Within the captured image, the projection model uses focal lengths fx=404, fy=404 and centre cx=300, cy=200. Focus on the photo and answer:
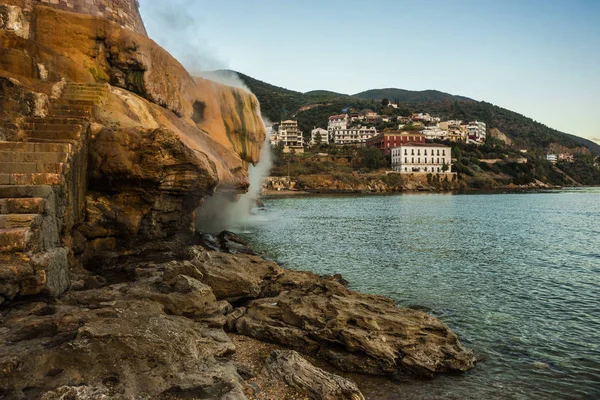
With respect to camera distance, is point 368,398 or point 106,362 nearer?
point 106,362

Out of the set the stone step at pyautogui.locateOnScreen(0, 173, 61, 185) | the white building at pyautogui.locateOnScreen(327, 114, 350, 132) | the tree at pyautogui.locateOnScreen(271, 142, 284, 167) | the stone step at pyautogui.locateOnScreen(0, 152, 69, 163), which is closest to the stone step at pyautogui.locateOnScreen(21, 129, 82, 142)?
the stone step at pyautogui.locateOnScreen(0, 152, 69, 163)

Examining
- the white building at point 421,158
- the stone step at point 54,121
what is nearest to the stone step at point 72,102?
the stone step at point 54,121

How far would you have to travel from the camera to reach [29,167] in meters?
12.0

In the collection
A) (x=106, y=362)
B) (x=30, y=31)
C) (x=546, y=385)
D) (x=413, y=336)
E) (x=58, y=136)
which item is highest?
(x=30, y=31)

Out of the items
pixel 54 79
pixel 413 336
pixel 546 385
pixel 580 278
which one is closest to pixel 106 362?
pixel 413 336

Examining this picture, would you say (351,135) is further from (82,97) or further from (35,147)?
(35,147)

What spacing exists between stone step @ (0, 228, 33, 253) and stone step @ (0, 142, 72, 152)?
5.01 m

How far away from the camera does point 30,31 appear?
21500mm

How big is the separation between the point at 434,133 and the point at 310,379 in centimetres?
17526

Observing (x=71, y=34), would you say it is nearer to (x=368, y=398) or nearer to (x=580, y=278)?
(x=368, y=398)

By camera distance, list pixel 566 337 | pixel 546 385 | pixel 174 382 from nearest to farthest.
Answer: pixel 174 382 → pixel 546 385 → pixel 566 337

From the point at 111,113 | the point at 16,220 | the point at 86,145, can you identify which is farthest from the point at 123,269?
the point at 111,113

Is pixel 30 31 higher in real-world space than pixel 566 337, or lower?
higher

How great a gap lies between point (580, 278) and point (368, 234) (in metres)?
18.2
